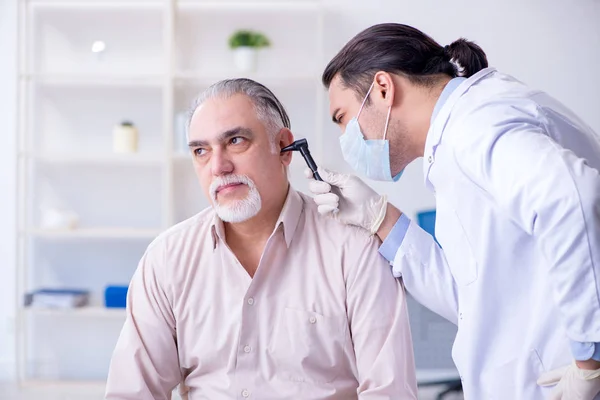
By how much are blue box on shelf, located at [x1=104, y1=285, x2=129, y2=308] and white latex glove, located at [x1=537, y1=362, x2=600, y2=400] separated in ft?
9.39

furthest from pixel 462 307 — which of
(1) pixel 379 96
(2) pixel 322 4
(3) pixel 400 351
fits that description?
(2) pixel 322 4

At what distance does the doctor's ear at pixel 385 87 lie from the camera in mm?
1464

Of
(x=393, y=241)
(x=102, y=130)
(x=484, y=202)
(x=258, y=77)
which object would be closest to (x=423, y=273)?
(x=393, y=241)

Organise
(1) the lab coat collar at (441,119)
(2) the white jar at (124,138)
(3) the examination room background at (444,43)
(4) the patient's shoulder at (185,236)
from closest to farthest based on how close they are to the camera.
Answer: (1) the lab coat collar at (441,119)
(4) the patient's shoulder at (185,236)
(2) the white jar at (124,138)
(3) the examination room background at (444,43)

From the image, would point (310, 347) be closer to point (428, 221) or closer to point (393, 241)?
point (393, 241)

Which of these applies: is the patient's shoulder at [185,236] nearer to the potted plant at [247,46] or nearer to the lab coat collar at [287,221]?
the lab coat collar at [287,221]

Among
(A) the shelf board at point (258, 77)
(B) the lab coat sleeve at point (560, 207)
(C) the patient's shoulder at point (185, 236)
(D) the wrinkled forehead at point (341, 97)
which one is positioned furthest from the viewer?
(A) the shelf board at point (258, 77)

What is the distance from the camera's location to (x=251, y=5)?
12.6 ft

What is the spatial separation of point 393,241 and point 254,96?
1.47 ft

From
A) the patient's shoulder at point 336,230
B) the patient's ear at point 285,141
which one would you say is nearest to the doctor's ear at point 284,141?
the patient's ear at point 285,141

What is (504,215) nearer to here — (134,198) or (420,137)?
(420,137)

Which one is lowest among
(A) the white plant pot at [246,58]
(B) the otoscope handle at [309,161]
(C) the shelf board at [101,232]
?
(C) the shelf board at [101,232]

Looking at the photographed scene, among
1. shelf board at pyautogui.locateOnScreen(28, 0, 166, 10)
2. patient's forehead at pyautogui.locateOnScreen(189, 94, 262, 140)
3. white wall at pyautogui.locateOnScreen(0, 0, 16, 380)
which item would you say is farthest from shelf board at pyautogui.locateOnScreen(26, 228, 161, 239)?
patient's forehead at pyautogui.locateOnScreen(189, 94, 262, 140)

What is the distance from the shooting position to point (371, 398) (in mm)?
1442
